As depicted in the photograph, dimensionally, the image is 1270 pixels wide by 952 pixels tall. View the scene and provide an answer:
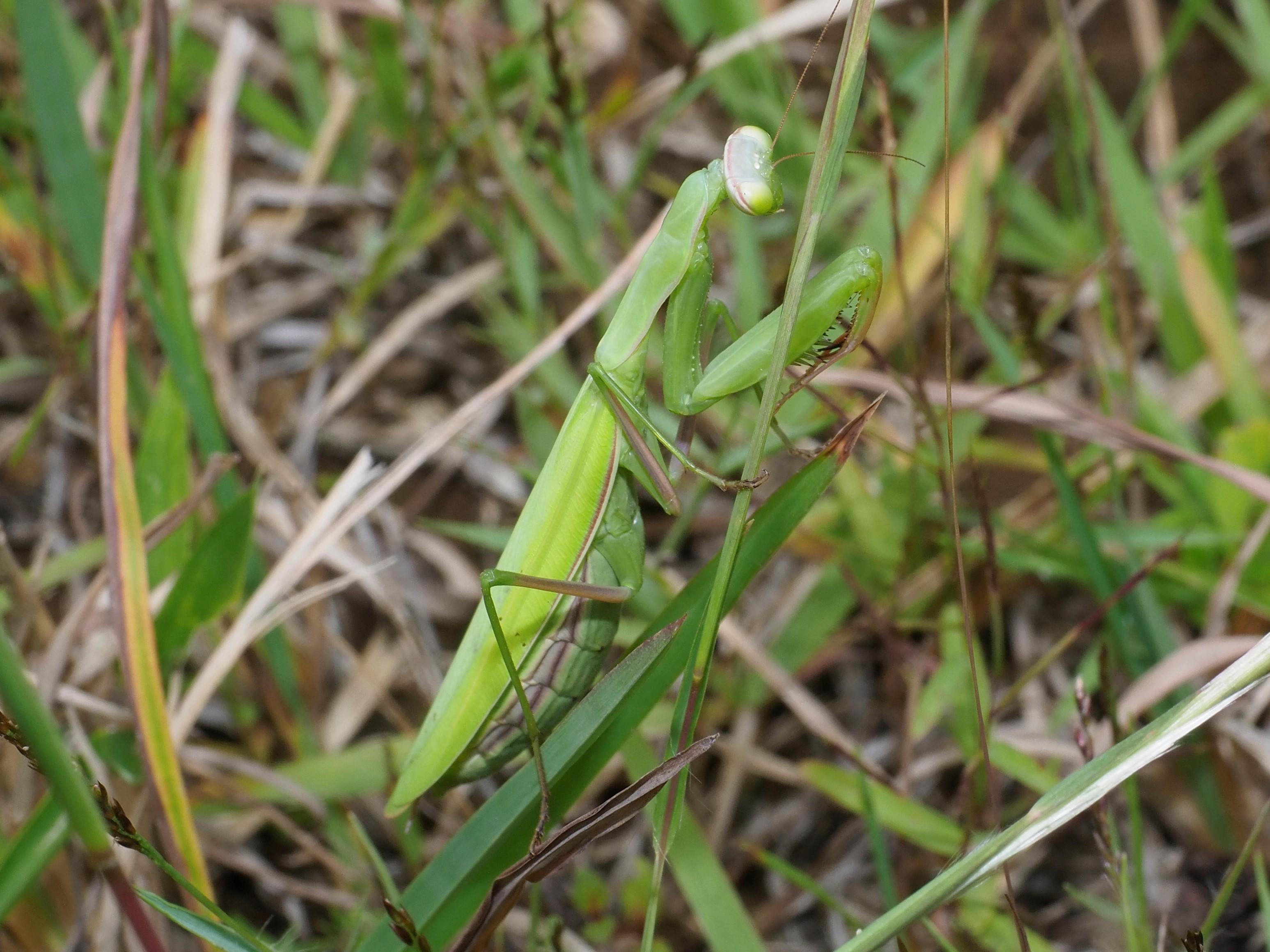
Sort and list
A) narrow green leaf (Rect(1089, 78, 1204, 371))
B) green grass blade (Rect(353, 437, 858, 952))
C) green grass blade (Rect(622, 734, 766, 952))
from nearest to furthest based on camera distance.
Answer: green grass blade (Rect(353, 437, 858, 952)), green grass blade (Rect(622, 734, 766, 952)), narrow green leaf (Rect(1089, 78, 1204, 371))

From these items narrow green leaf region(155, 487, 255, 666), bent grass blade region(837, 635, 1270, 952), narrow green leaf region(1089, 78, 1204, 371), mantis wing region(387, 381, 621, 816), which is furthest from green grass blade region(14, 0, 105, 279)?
narrow green leaf region(1089, 78, 1204, 371)

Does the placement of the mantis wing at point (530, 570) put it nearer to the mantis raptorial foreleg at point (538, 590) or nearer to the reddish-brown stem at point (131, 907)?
the mantis raptorial foreleg at point (538, 590)

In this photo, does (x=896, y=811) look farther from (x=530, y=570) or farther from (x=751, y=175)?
(x=751, y=175)

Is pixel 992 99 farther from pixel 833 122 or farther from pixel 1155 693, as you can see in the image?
pixel 833 122

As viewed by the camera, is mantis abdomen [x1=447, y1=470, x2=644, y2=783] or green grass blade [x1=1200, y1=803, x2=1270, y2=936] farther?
mantis abdomen [x1=447, y1=470, x2=644, y2=783]

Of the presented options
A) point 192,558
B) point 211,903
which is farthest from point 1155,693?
point 192,558

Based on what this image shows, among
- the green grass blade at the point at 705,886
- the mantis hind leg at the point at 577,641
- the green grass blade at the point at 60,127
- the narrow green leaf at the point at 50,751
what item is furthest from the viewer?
the green grass blade at the point at 60,127

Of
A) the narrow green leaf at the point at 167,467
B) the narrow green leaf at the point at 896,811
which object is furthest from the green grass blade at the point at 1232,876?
the narrow green leaf at the point at 167,467

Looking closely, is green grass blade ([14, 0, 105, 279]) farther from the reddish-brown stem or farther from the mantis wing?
the reddish-brown stem

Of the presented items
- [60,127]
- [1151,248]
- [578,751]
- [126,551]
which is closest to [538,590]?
[578,751]

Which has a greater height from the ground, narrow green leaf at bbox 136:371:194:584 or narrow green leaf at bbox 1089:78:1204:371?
narrow green leaf at bbox 1089:78:1204:371
